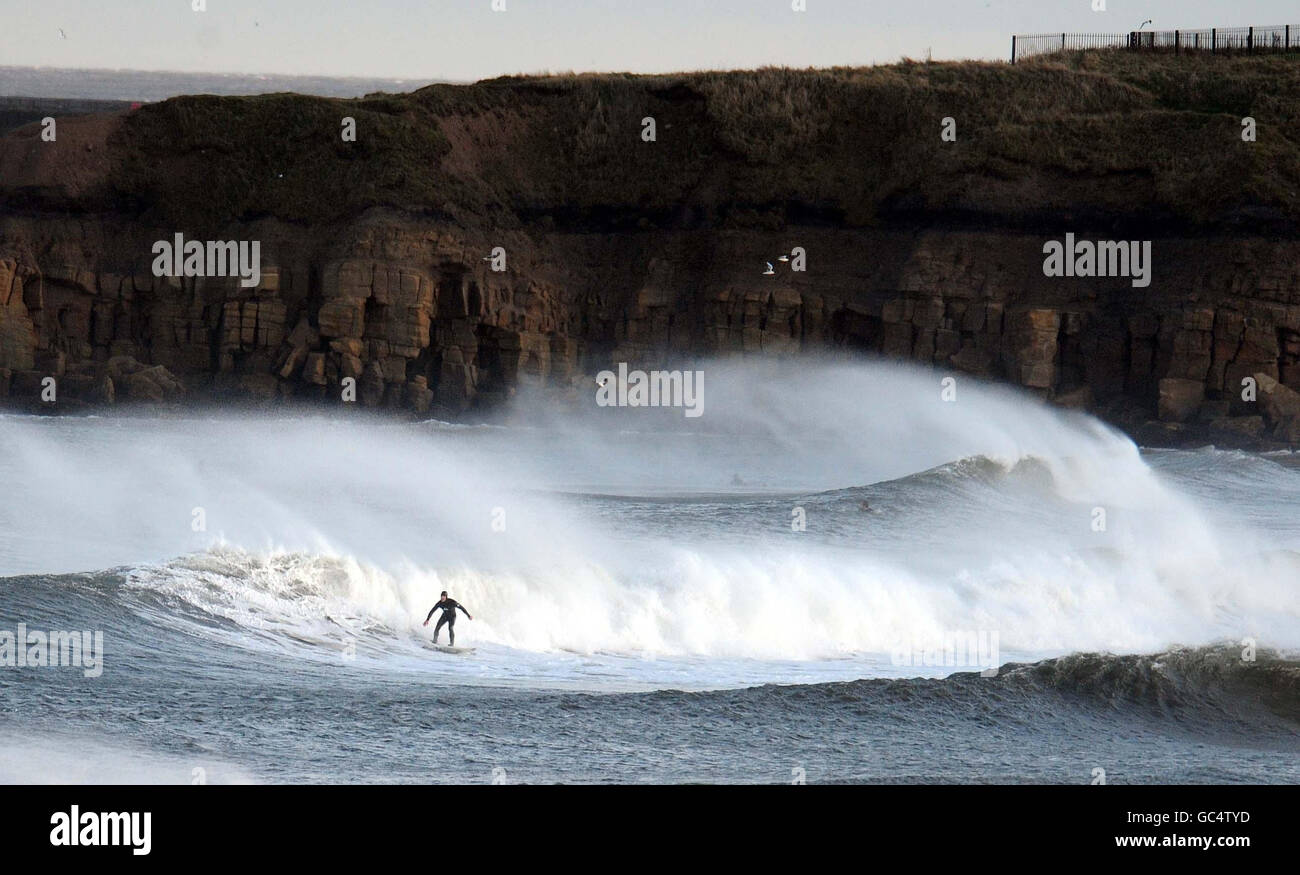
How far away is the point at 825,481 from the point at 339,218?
63.8 feet

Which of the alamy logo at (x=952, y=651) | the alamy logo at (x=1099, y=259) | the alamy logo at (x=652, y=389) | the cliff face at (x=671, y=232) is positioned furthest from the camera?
the alamy logo at (x=1099, y=259)

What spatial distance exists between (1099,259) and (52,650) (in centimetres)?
3893

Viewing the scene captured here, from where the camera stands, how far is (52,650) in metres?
14.3

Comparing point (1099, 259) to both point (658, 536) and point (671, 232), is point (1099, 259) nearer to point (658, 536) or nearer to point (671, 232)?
point (671, 232)

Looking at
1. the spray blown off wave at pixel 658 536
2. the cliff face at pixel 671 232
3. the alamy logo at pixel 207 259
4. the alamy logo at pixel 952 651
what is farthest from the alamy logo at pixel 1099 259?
the alamy logo at pixel 952 651

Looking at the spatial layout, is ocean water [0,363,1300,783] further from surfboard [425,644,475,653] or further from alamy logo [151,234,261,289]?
alamy logo [151,234,261,289]

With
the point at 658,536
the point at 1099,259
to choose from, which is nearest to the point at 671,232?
the point at 1099,259

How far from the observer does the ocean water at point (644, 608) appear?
12141mm

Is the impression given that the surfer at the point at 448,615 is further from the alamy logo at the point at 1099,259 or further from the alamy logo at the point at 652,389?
the alamy logo at the point at 1099,259

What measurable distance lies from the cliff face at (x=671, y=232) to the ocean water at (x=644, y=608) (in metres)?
6.01

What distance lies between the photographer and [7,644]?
14.3 meters

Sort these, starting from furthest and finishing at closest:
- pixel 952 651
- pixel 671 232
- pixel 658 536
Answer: pixel 671 232
pixel 658 536
pixel 952 651

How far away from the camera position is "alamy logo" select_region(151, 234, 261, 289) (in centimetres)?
4641
